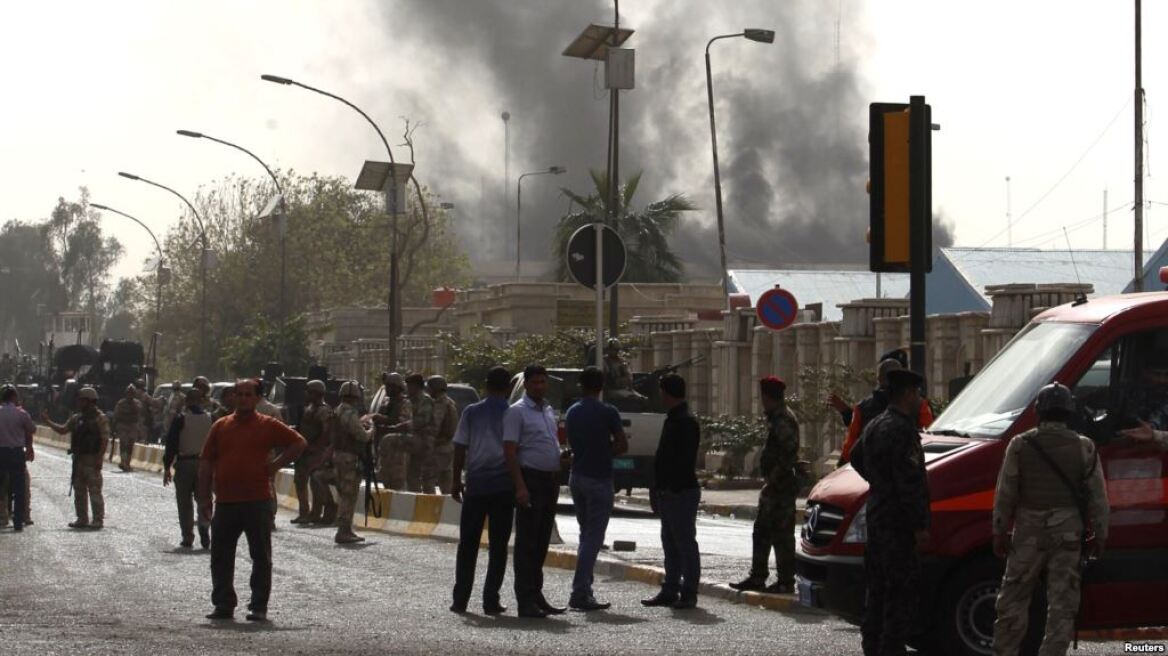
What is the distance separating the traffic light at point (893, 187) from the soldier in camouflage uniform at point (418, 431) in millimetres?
10483

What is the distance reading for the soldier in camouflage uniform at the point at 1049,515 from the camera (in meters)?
10.1

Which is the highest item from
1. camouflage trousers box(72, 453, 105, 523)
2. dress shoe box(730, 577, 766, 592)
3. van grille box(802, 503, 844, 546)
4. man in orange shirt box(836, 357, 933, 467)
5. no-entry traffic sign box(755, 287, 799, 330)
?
no-entry traffic sign box(755, 287, 799, 330)

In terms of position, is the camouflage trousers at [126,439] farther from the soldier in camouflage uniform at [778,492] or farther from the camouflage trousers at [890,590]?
the camouflage trousers at [890,590]

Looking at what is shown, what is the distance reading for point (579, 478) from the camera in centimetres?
1486

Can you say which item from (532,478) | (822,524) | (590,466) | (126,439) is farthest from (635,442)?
(126,439)

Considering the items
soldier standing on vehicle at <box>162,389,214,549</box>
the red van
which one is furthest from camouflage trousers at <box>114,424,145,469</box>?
the red van

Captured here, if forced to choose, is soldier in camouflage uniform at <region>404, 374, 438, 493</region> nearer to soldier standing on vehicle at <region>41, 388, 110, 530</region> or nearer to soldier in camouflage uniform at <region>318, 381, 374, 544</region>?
soldier in camouflage uniform at <region>318, 381, 374, 544</region>

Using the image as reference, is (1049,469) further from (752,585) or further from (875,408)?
(752,585)

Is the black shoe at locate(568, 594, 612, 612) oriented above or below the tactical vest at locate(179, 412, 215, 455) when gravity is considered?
below

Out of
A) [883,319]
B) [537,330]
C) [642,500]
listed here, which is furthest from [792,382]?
[537,330]

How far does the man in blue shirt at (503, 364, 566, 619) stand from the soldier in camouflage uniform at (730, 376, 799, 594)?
1570 mm

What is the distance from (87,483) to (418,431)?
4.14 m

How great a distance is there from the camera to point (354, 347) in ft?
249

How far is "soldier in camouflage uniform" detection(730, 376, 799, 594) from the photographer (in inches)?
585
